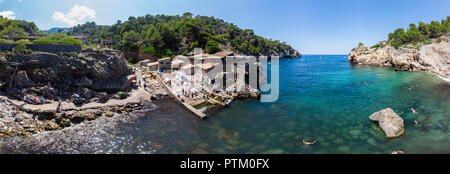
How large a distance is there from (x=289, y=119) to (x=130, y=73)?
3290cm

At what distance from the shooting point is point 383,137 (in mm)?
20297

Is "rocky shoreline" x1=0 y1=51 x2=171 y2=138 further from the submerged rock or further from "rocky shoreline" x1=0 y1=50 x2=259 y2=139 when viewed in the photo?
the submerged rock

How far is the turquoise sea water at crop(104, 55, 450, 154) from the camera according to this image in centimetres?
1894

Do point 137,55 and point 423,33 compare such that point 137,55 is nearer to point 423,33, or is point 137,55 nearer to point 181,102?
A: point 181,102

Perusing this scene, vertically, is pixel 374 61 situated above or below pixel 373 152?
above

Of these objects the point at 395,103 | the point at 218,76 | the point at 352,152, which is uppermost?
the point at 218,76

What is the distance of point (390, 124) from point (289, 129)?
36.3ft

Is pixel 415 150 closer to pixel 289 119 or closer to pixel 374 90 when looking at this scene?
pixel 289 119

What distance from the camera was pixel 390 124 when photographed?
2112 cm

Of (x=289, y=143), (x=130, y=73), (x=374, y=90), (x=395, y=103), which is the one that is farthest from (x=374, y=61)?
(x=130, y=73)

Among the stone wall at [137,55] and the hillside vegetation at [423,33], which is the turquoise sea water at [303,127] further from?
the hillside vegetation at [423,33]

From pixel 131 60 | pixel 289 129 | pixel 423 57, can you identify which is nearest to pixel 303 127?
pixel 289 129

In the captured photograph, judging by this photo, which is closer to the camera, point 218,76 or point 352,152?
point 352,152
